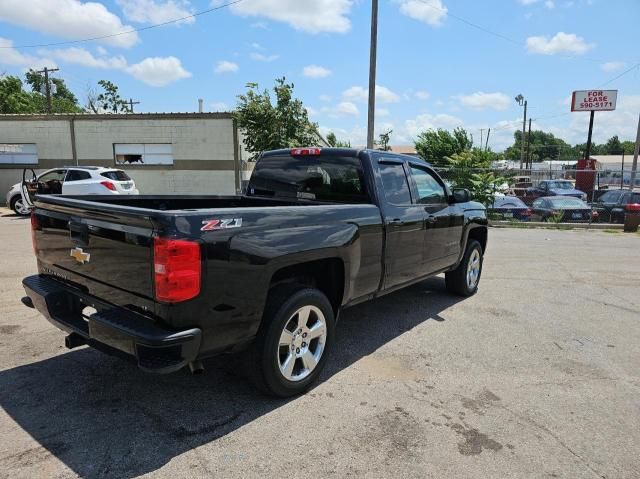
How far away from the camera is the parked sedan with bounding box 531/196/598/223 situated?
1689 cm

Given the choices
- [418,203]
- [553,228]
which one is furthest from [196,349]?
[553,228]

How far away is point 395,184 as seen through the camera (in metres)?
4.82

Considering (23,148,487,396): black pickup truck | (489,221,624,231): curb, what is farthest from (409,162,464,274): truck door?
(489,221,624,231): curb

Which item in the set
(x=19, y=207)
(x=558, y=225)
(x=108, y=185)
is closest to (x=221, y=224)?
(x=108, y=185)

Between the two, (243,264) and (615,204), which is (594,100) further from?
(243,264)

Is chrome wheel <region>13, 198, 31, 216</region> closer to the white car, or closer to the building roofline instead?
the white car

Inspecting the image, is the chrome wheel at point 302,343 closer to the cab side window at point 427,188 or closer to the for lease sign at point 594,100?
the cab side window at point 427,188

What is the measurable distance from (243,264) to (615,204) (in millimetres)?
17819

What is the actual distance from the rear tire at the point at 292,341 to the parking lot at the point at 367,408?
176 mm

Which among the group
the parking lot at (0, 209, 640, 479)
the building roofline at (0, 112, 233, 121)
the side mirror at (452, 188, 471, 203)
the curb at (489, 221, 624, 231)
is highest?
the building roofline at (0, 112, 233, 121)

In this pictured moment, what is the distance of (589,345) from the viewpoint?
4918 millimetres

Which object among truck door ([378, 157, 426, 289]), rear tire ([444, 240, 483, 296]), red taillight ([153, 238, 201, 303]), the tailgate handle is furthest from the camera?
rear tire ([444, 240, 483, 296])

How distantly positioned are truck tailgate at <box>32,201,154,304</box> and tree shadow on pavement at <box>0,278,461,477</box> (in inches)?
32.3

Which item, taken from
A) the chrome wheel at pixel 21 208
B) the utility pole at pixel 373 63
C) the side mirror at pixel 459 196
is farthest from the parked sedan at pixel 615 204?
the chrome wheel at pixel 21 208
